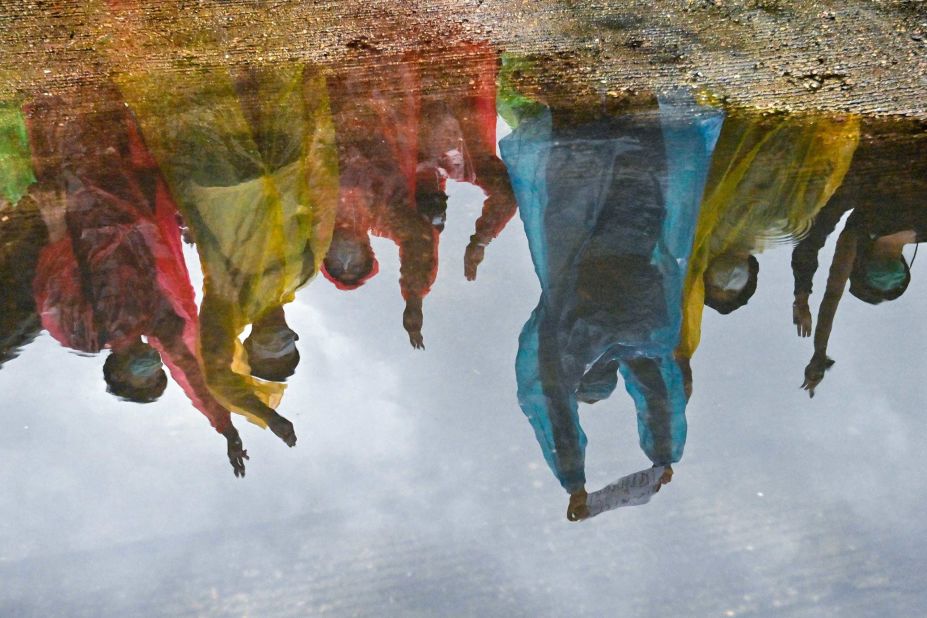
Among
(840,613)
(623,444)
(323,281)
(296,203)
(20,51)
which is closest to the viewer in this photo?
(840,613)

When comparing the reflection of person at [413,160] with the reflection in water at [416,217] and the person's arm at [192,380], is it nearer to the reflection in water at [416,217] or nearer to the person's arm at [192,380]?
the reflection in water at [416,217]

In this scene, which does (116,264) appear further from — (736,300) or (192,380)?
(736,300)

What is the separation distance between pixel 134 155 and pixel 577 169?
127cm

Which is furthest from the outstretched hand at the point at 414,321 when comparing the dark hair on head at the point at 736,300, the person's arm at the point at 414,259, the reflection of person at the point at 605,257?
the dark hair on head at the point at 736,300

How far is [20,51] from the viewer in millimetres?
3250

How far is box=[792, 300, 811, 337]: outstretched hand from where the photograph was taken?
252cm

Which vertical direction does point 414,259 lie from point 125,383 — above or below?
above

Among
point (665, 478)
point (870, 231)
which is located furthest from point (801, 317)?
point (665, 478)

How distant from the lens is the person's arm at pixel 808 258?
100 inches

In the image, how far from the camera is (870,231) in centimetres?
271

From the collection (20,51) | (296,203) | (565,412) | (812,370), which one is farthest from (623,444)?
(20,51)

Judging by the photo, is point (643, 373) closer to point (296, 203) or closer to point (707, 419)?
point (707, 419)

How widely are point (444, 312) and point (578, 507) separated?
66 centimetres

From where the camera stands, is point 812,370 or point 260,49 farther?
point 260,49
